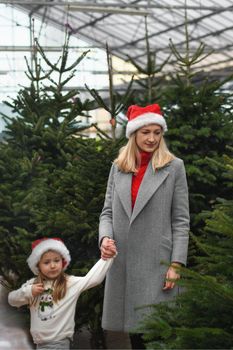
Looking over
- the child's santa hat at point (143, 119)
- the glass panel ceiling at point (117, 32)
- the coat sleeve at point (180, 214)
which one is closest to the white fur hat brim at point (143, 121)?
the child's santa hat at point (143, 119)

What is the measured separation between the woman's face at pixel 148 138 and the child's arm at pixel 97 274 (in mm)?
586

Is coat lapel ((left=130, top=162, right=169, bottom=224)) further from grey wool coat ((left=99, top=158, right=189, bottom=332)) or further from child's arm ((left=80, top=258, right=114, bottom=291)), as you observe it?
child's arm ((left=80, top=258, right=114, bottom=291))

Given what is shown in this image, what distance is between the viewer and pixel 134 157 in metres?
3.49

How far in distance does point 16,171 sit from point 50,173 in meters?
0.30

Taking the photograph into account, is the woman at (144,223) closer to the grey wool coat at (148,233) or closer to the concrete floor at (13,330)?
the grey wool coat at (148,233)

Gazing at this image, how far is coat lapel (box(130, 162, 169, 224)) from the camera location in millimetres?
3408

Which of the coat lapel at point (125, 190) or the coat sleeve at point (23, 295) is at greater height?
the coat lapel at point (125, 190)

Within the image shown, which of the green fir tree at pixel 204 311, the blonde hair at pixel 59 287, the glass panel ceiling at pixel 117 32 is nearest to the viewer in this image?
the green fir tree at pixel 204 311

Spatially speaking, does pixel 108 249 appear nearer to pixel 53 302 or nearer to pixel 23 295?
pixel 53 302

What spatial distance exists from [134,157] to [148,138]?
128 millimetres

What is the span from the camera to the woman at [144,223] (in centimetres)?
342

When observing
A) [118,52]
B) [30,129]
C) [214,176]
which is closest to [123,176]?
[214,176]

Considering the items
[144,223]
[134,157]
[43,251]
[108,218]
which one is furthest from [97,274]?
[134,157]

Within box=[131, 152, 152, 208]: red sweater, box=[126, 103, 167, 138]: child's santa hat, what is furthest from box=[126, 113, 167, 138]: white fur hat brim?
box=[131, 152, 152, 208]: red sweater
